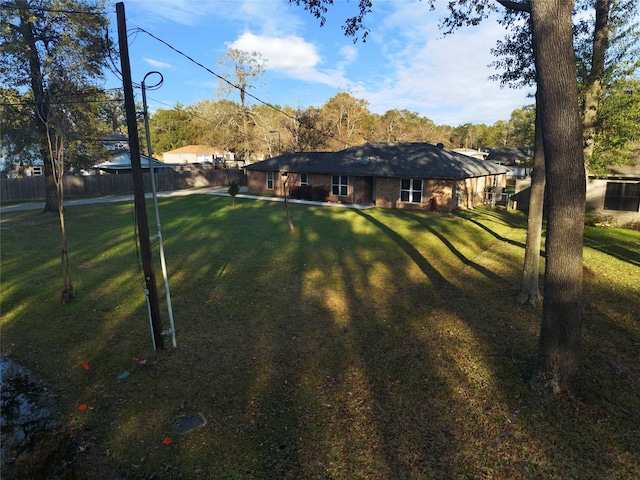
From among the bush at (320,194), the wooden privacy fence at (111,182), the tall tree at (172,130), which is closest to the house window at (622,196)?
the bush at (320,194)

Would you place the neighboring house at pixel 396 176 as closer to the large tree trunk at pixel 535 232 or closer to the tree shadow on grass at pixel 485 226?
the tree shadow on grass at pixel 485 226

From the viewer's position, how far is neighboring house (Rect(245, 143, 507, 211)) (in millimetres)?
23984

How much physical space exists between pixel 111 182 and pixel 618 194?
37.9 metres

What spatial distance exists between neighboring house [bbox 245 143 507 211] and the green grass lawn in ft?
36.0

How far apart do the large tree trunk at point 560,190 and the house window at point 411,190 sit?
19.7m

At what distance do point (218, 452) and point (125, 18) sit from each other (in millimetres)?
6722

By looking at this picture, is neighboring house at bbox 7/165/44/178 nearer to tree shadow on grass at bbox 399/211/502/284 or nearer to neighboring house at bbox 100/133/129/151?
neighboring house at bbox 100/133/129/151

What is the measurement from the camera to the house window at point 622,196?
19828 mm

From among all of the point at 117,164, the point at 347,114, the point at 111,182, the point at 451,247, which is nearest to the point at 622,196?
the point at 451,247

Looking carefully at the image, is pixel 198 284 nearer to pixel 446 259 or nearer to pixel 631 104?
pixel 446 259

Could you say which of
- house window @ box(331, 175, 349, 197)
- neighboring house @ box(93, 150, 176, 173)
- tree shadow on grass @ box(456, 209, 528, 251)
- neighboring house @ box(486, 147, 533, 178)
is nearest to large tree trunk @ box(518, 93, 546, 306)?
tree shadow on grass @ box(456, 209, 528, 251)

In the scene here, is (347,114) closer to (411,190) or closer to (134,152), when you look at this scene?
(411,190)

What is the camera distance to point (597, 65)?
13938 mm

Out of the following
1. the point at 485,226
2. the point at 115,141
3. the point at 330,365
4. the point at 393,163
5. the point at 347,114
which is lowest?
the point at 330,365
